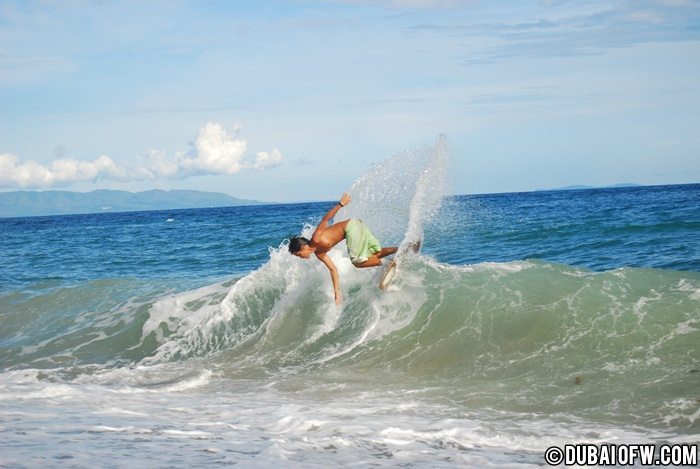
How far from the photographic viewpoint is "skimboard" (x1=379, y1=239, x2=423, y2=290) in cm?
1126

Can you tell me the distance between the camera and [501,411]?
A: 7.14 m

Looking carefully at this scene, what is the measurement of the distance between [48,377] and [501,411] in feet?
20.0

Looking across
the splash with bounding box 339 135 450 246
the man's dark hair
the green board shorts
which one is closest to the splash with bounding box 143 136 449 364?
the splash with bounding box 339 135 450 246

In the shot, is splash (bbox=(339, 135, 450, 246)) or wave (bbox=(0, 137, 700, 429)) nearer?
wave (bbox=(0, 137, 700, 429))

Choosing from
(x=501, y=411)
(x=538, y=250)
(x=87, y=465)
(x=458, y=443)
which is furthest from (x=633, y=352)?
(x=538, y=250)

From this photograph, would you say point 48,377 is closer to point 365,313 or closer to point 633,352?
point 365,313

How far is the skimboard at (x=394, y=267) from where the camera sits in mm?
11258

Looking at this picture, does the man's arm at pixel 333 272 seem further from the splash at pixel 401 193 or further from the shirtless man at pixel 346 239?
the splash at pixel 401 193

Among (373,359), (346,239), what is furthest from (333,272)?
(373,359)

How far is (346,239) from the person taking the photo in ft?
34.7

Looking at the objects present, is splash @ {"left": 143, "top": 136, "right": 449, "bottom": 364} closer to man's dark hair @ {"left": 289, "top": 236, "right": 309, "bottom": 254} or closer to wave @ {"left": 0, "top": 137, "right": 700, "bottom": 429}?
wave @ {"left": 0, "top": 137, "right": 700, "bottom": 429}

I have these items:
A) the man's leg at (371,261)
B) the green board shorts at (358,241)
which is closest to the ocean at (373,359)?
the man's leg at (371,261)

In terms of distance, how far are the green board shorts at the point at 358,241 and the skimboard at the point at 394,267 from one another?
0.67 metres

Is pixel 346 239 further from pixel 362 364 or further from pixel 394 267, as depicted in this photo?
pixel 362 364
